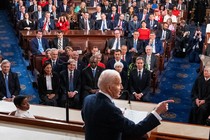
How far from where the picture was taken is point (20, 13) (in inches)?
388

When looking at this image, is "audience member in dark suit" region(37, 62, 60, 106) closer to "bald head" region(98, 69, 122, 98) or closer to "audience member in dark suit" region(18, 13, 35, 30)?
"bald head" region(98, 69, 122, 98)

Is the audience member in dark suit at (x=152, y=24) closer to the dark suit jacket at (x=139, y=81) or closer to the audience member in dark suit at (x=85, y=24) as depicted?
the audience member in dark suit at (x=85, y=24)

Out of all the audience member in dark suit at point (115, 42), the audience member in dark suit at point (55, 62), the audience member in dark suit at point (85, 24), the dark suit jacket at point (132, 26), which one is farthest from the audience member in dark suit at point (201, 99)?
the audience member in dark suit at point (85, 24)

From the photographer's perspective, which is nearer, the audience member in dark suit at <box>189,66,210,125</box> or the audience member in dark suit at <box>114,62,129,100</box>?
the audience member in dark suit at <box>189,66,210,125</box>

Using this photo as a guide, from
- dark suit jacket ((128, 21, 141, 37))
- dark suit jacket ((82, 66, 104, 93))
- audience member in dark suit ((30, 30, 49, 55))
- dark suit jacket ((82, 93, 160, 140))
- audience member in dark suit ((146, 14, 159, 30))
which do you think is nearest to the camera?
dark suit jacket ((82, 93, 160, 140))

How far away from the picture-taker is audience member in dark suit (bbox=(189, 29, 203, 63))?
812 centimetres

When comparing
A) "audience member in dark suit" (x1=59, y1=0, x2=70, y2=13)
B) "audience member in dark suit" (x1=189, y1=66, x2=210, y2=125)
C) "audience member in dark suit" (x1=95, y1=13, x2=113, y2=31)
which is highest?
"audience member in dark suit" (x1=59, y1=0, x2=70, y2=13)

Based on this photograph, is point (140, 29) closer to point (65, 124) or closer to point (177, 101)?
point (177, 101)

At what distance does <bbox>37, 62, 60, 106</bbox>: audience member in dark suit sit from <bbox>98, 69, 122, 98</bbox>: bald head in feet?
9.37

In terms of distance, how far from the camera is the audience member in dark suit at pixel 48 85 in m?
5.01

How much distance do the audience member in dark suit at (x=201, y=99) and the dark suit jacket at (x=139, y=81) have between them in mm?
739

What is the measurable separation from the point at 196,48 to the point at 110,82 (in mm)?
6358

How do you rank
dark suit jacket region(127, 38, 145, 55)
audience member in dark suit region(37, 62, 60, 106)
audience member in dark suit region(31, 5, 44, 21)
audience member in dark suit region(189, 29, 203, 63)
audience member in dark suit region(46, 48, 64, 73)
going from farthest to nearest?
audience member in dark suit region(31, 5, 44, 21), audience member in dark suit region(189, 29, 203, 63), dark suit jacket region(127, 38, 145, 55), audience member in dark suit region(46, 48, 64, 73), audience member in dark suit region(37, 62, 60, 106)

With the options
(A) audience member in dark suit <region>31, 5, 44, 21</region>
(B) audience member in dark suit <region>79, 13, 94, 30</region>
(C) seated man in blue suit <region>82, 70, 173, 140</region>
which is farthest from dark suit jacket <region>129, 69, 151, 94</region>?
(A) audience member in dark suit <region>31, 5, 44, 21</region>
